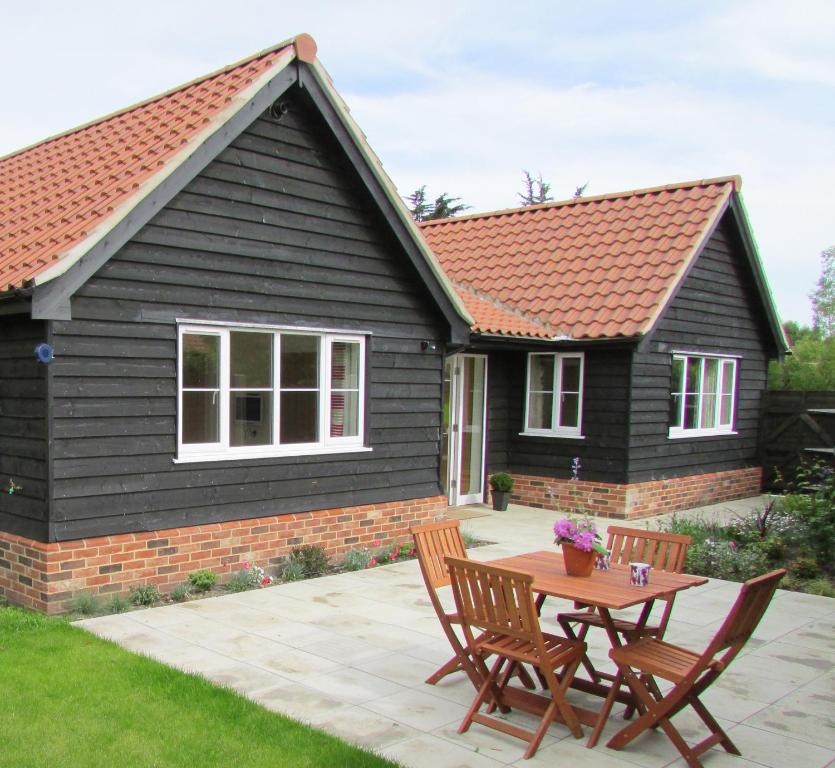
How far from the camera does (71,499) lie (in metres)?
7.30

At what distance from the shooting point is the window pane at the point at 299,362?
29.6 feet

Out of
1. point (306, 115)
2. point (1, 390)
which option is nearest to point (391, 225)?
point (306, 115)

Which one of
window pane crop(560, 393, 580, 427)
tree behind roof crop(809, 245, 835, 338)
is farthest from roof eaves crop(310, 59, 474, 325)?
tree behind roof crop(809, 245, 835, 338)

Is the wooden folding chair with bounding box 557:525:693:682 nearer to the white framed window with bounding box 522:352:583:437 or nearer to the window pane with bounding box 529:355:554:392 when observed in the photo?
the white framed window with bounding box 522:352:583:437

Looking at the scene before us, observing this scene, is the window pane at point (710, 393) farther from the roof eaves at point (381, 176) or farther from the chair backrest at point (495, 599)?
the chair backrest at point (495, 599)

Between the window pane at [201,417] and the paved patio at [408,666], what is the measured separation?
1.50m

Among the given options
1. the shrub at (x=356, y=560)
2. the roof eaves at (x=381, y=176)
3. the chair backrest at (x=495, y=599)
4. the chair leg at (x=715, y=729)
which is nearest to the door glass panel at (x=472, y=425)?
the roof eaves at (x=381, y=176)

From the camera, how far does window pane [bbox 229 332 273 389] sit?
8.52 metres

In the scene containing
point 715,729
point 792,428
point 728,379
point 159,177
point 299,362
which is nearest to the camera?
point 715,729

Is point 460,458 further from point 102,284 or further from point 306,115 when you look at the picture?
point 102,284

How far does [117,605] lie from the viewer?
24.2 feet

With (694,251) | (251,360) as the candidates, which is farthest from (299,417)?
(694,251)

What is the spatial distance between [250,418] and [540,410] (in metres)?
6.76

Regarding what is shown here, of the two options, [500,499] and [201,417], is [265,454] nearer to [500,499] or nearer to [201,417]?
[201,417]
